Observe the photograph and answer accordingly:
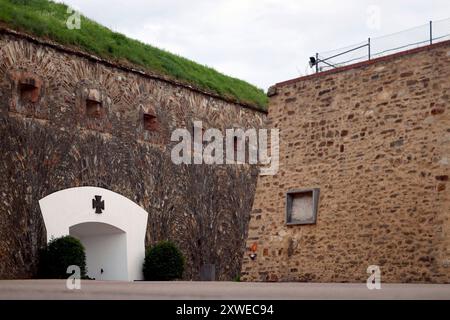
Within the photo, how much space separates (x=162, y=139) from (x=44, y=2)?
5.19 metres

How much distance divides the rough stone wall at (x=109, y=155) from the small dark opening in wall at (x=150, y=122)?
0.11 meters

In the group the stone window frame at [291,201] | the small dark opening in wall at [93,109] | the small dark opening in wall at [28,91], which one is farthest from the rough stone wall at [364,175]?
the small dark opening in wall at [28,91]

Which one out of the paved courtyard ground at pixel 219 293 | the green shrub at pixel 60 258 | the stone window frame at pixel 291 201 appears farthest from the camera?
the green shrub at pixel 60 258

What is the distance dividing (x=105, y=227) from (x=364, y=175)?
7.68 meters

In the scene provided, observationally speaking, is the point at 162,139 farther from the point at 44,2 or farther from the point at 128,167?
the point at 44,2

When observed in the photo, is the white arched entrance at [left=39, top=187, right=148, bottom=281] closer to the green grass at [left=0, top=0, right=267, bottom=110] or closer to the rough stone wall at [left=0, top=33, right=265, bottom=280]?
the rough stone wall at [left=0, top=33, right=265, bottom=280]

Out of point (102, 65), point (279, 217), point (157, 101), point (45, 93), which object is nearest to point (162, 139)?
point (157, 101)

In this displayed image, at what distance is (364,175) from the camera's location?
16.4 metres

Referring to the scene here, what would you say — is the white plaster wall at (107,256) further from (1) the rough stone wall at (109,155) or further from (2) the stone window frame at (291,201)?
(2) the stone window frame at (291,201)

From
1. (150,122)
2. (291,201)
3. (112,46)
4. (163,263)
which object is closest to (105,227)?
(163,263)

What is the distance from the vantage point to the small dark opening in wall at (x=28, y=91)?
19.3 m

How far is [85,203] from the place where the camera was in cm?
2023

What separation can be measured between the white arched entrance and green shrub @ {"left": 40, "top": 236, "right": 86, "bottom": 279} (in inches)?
25.1

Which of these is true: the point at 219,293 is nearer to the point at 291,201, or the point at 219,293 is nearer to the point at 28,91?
the point at 291,201
